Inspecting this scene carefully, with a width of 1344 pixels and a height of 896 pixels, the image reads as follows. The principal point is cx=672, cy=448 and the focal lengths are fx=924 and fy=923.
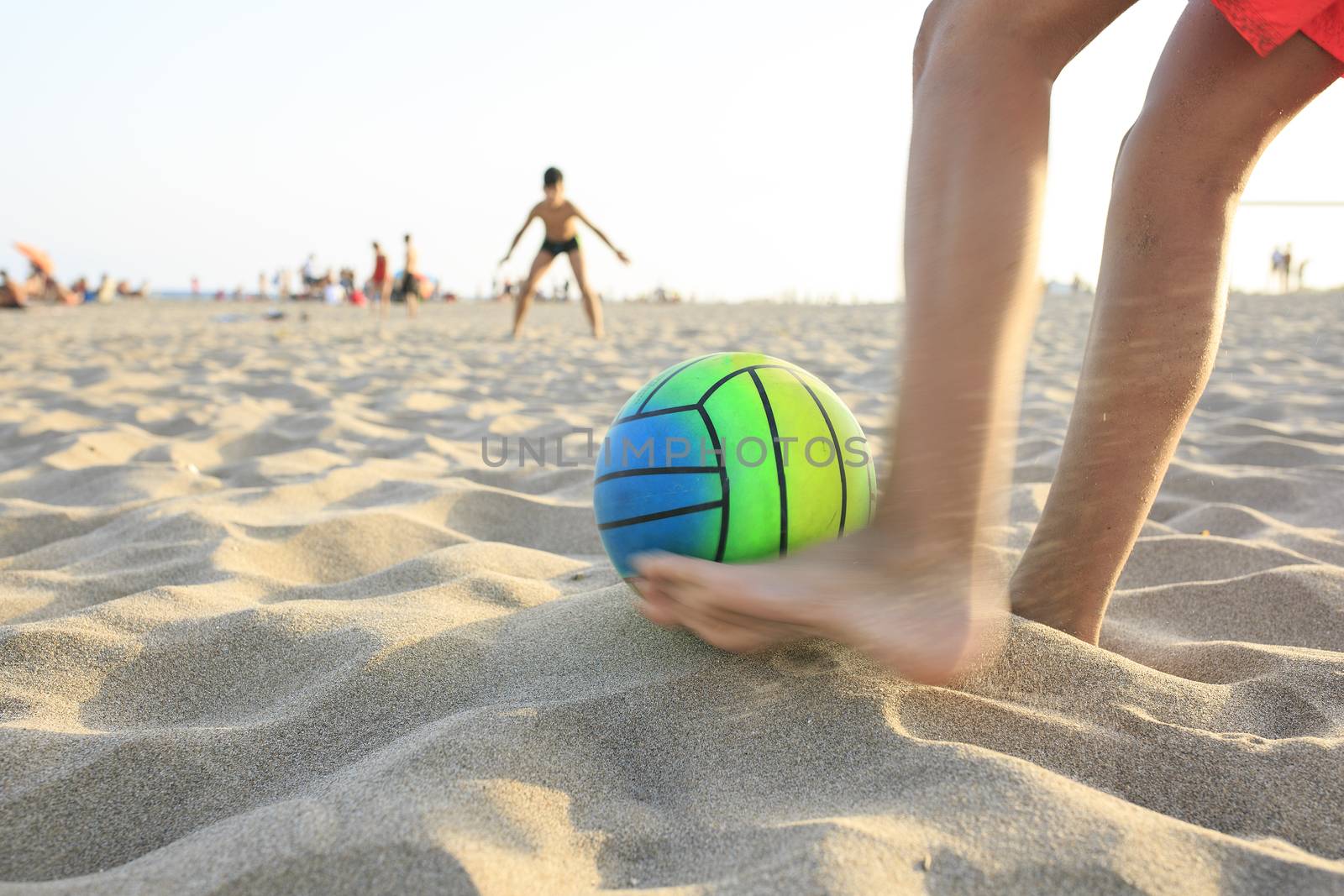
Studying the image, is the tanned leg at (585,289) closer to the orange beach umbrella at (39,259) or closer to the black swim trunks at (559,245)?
the black swim trunks at (559,245)

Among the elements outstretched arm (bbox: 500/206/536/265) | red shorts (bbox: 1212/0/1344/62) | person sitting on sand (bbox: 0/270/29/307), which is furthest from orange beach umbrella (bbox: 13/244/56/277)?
red shorts (bbox: 1212/0/1344/62)

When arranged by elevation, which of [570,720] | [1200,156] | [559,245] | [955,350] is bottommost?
[570,720]

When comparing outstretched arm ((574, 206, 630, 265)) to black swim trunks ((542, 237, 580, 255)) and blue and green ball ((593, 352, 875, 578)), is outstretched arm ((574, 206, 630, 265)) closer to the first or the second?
black swim trunks ((542, 237, 580, 255))

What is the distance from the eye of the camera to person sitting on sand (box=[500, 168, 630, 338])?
387 inches

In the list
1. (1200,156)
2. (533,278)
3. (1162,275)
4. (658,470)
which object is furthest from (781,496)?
(533,278)

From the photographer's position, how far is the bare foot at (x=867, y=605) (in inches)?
52.4

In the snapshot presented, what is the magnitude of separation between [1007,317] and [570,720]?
852 mm

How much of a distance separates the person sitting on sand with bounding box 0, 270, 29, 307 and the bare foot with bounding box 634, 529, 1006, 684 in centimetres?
1832

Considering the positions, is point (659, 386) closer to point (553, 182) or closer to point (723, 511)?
point (723, 511)

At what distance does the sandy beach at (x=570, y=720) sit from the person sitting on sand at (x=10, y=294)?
630 inches

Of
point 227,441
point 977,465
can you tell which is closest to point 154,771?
point 977,465


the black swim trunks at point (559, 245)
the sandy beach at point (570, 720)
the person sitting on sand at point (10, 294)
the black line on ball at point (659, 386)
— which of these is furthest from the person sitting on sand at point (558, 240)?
the person sitting on sand at point (10, 294)

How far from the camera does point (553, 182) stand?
983cm

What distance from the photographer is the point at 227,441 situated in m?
3.76
